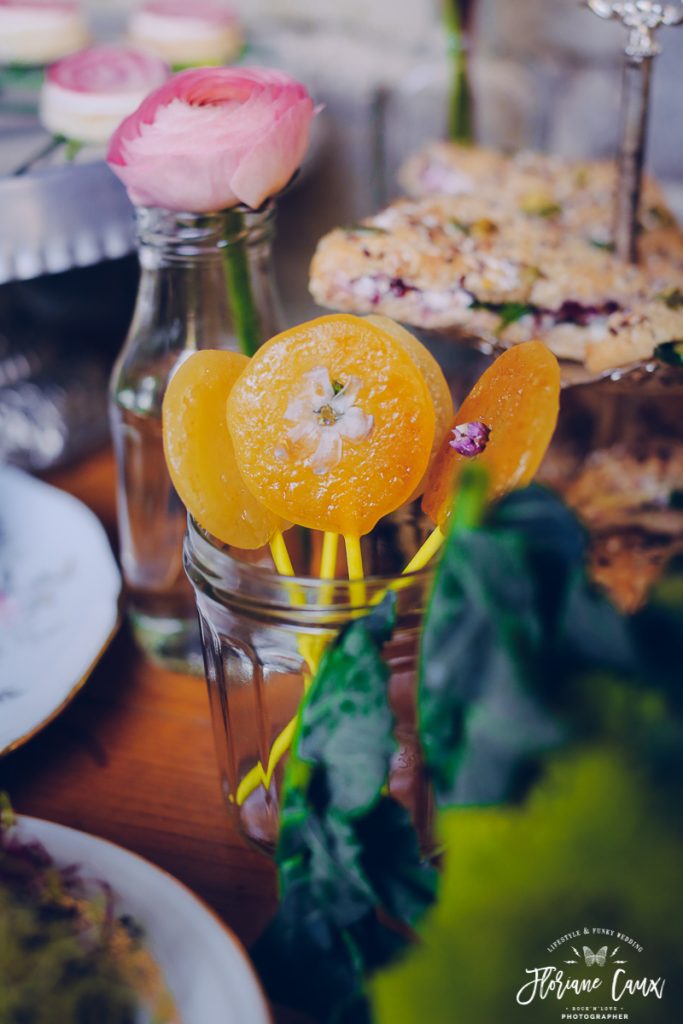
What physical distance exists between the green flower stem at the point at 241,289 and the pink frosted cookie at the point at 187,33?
0.97 ft

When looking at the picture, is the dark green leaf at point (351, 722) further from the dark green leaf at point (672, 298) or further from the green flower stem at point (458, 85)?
the green flower stem at point (458, 85)

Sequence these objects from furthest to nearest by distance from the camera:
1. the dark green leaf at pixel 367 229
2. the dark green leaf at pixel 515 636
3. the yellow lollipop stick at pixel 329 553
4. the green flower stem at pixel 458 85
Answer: the green flower stem at pixel 458 85 < the dark green leaf at pixel 367 229 < the yellow lollipop stick at pixel 329 553 < the dark green leaf at pixel 515 636

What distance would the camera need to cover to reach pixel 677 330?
1.24 ft

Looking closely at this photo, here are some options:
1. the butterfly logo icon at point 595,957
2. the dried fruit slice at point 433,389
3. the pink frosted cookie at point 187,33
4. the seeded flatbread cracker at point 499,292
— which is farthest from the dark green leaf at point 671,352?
the pink frosted cookie at point 187,33

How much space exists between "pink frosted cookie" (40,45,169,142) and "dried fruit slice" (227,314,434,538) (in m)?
0.30

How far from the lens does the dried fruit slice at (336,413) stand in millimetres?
273

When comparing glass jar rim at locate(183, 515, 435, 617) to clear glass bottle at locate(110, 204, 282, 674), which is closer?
glass jar rim at locate(183, 515, 435, 617)

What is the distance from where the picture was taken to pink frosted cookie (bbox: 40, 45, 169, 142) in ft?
1.69

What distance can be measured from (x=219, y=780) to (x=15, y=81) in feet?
1.65

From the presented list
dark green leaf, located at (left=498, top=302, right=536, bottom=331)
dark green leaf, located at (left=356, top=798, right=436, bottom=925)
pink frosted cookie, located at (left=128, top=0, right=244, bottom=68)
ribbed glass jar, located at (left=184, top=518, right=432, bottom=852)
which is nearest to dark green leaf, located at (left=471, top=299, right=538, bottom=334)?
dark green leaf, located at (left=498, top=302, right=536, bottom=331)

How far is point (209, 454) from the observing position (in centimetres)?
29

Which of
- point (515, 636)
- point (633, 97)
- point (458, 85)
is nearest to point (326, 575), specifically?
point (515, 636)

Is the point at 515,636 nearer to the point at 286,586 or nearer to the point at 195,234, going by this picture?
the point at 286,586

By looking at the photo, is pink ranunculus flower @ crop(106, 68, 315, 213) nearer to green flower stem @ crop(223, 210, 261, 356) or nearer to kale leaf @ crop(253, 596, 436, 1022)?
green flower stem @ crop(223, 210, 261, 356)
